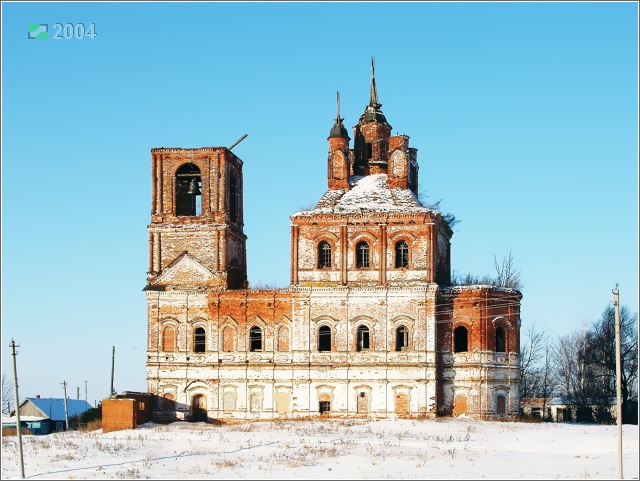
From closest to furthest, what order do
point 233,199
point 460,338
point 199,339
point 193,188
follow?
point 460,338 → point 199,339 → point 193,188 → point 233,199

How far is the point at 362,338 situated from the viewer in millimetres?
46969

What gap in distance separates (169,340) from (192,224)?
4.87 metres

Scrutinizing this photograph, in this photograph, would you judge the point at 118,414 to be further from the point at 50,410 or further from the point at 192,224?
the point at 50,410

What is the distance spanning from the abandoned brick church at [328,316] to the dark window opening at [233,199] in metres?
0.73

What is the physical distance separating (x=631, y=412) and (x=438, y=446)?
2139 cm

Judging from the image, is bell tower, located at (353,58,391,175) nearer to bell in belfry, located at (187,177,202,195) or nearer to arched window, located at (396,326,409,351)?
bell in belfry, located at (187,177,202,195)

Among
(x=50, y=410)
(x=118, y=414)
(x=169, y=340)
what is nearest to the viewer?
(x=118, y=414)

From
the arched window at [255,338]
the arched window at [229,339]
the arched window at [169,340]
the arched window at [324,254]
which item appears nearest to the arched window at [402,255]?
the arched window at [324,254]

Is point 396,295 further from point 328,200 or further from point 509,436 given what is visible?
point 509,436

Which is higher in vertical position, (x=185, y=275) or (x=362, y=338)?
(x=185, y=275)

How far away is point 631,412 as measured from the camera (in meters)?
54.8

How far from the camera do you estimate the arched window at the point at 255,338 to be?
48.0 m

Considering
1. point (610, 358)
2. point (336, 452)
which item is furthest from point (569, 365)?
point (336, 452)

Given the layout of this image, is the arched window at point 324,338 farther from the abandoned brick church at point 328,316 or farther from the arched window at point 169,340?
the arched window at point 169,340
